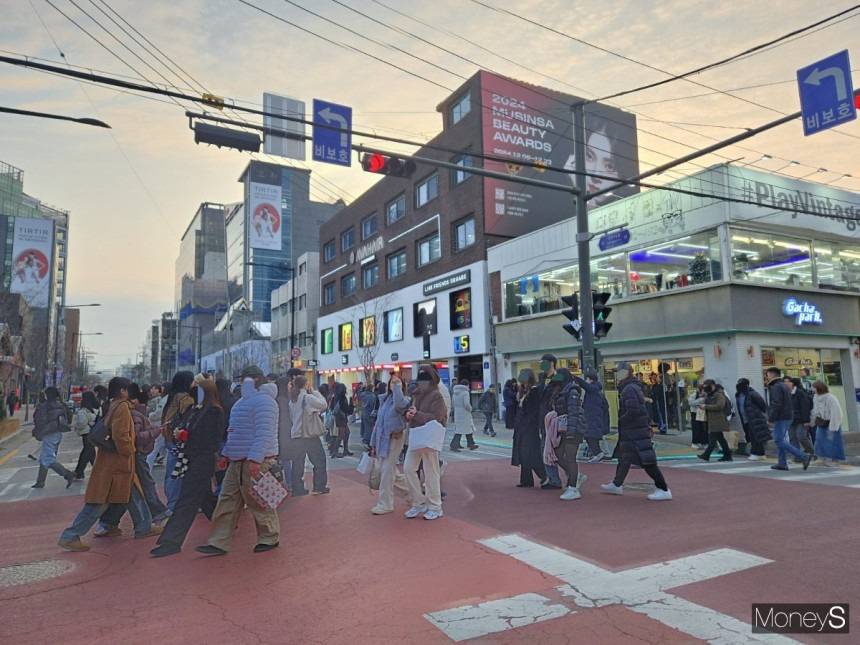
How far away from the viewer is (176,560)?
5.68 metres

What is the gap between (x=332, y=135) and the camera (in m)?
10.1

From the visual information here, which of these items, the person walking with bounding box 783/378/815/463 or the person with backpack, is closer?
the person with backpack

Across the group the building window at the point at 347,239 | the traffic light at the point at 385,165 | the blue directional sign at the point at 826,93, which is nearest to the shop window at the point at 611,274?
the blue directional sign at the point at 826,93

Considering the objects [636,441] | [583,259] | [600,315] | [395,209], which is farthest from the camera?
[395,209]

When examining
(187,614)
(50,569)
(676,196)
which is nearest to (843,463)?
(676,196)

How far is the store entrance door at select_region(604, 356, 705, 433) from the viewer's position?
17.7 meters

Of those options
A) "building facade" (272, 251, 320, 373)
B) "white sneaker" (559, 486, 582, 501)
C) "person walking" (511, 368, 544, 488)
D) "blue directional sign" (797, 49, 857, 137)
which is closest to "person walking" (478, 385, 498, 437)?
"person walking" (511, 368, 544, 488)

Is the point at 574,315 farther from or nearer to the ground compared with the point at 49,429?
farther from the ground

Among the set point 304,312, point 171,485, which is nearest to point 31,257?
point 304,312

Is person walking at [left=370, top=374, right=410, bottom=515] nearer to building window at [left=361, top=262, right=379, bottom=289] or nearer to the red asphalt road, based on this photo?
the red asphalt road

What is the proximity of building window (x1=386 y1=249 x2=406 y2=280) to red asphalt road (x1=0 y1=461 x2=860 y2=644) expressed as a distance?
29398 millimetres

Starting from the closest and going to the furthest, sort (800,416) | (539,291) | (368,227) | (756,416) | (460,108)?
(800,416)
(756,416)
(539,291)
(460,108)
(368,227)

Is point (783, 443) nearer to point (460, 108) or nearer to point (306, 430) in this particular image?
point (306, 430)

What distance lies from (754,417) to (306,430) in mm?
9467
